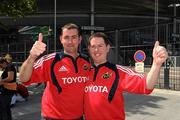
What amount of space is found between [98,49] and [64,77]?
44cm

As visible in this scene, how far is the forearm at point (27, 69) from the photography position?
11.5 feet

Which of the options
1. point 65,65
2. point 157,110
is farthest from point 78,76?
point 157,110

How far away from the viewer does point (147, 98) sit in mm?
12836

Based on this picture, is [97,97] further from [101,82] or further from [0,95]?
[0,95]

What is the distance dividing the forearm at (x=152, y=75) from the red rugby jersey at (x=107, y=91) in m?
0.05

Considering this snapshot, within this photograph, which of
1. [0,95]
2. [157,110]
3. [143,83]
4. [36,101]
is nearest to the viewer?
[143,83]

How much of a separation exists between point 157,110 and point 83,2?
35.8 m

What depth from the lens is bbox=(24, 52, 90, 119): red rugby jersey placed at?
12.0 ft

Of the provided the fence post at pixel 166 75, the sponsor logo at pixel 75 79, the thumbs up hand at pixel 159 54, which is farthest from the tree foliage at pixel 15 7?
the thumbs up hand at pixel 159 54

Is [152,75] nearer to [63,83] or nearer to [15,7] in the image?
[63,83]

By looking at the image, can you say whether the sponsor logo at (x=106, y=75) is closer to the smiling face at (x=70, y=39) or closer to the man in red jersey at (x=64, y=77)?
the man in red jersey at (x=64, y=77)

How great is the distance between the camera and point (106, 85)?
355 cm

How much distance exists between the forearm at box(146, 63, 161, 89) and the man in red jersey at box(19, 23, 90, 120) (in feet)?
2.02

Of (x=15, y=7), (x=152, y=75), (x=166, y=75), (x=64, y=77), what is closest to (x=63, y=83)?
(x=64, y=77)
